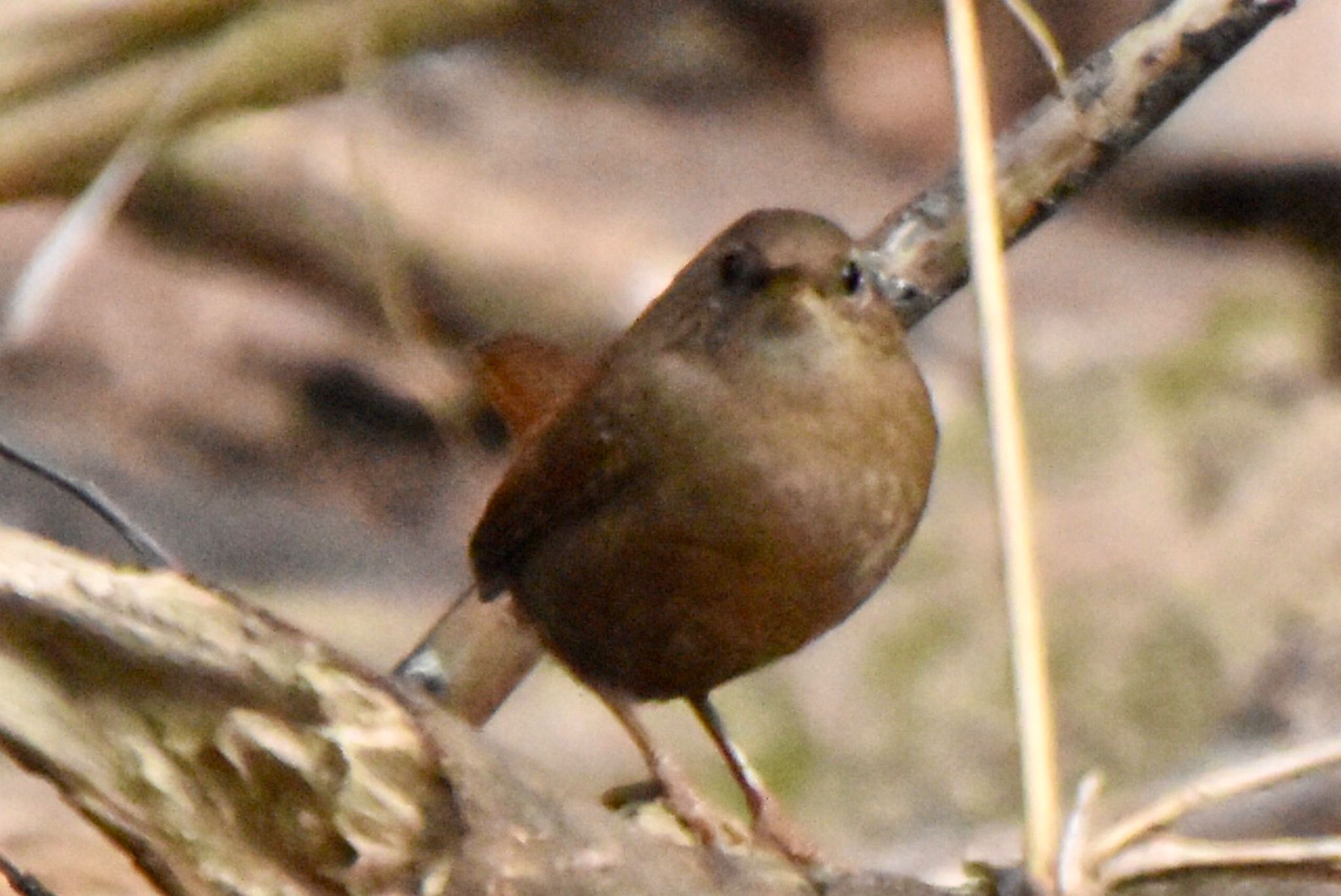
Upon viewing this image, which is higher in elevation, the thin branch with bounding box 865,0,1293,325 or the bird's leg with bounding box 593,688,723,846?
the thin branch with bounding box 865,0,1293,325

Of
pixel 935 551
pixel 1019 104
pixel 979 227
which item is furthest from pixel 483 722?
pixel 1019 104

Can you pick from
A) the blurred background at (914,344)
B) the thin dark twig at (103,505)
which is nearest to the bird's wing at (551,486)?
the thin dark twig at (103,505)

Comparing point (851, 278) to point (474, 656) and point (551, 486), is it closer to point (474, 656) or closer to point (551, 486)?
point (551, 486)

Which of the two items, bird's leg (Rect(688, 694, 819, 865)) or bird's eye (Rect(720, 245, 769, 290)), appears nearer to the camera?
bird's eye (Rect(720, 245, 769, 290))

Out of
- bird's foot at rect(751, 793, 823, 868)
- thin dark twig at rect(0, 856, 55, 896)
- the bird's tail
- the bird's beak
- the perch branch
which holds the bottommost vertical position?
thin dark twig at rect(0, 856, 55, 896)

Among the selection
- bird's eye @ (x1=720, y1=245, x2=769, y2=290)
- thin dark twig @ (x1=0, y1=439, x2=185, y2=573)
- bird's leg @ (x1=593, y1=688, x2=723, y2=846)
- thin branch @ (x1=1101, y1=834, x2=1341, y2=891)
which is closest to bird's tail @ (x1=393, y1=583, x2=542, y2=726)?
bird's leg @ (x1=593, y1=688, x2=723, y2=846)

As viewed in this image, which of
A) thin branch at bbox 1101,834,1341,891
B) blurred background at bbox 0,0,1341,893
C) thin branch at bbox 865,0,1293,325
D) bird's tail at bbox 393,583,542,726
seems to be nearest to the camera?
thin branch at bbox 1101,834,1341,891

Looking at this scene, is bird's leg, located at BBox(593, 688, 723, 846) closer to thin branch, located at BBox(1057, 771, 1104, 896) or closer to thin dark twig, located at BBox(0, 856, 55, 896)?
thin branch, located at BBox(1057, 771, 1104, 896)
